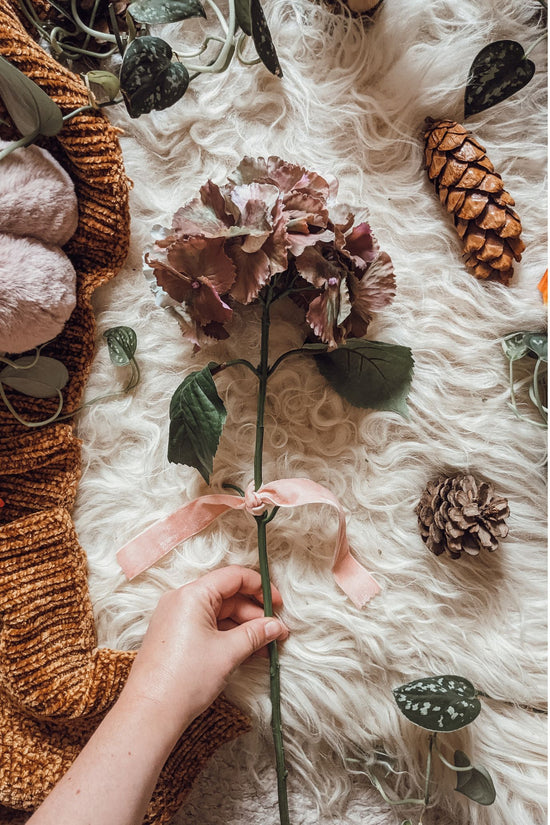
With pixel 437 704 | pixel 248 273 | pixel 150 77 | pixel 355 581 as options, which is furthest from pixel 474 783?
pixel 150 77

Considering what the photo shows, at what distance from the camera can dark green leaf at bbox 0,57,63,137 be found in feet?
2.24

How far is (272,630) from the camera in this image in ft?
2.50

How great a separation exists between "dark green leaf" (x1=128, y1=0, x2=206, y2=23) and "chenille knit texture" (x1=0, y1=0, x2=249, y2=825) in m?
0.12

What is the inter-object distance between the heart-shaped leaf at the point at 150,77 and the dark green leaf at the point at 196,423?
32cm

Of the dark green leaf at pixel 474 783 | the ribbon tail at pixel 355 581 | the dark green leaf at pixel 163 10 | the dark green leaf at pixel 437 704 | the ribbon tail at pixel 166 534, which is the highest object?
the dark green leaf at pixel 163 10

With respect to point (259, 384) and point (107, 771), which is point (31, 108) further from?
point (107, 771)

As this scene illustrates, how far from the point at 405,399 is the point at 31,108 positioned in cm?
55

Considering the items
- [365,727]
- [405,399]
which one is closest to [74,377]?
[405,399]

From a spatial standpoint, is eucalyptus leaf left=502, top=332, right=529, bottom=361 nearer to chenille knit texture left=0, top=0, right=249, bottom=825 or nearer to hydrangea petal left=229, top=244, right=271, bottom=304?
hydrangea petal left=229, top=244, right=271, bottom=304

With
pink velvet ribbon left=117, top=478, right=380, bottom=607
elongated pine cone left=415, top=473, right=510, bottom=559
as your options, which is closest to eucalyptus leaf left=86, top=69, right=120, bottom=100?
pink velvet ribbon left=117, top=478, right=380, bottom=607

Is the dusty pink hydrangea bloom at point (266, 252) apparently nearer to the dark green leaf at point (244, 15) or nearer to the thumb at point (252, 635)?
the dark green leaf at point (244, 15)

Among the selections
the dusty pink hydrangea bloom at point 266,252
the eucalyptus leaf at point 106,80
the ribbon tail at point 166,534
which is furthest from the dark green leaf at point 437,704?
the eucalyptus leaf at point 106,80

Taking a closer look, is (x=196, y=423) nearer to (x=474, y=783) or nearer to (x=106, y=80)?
(x=106, y=80)

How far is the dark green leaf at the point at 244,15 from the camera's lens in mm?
712
